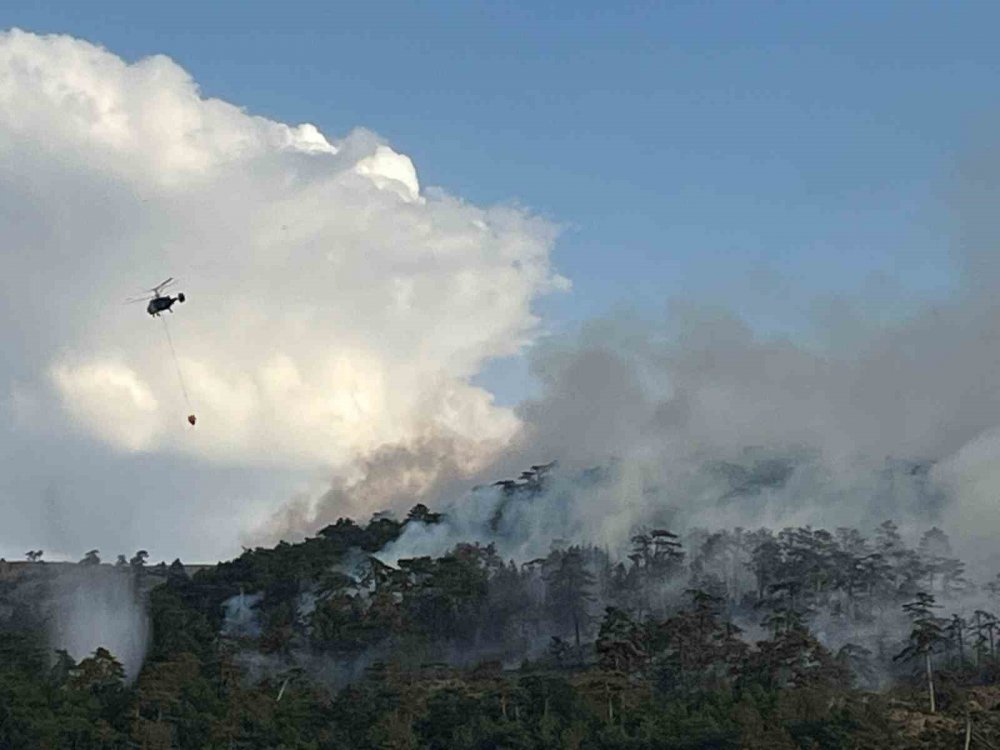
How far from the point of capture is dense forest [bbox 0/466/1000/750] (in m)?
118

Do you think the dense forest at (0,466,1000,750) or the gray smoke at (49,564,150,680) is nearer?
the dense forest at (0,466,1000,750)

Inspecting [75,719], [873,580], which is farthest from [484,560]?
[75,719]

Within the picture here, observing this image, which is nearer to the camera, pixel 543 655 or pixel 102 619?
pixel 543 655

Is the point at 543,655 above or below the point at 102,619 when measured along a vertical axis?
below

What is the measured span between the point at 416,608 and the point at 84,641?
37093 millimetres

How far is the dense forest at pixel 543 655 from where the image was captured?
11750 centimetres

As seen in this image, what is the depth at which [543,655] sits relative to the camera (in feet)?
534

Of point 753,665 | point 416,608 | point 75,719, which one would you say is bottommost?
point 75,719

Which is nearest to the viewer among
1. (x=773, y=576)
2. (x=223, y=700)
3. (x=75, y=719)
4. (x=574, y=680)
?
(x=75, y=719)

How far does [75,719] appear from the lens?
119188mm

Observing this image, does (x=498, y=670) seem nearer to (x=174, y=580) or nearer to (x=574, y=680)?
(x=574, y=680)

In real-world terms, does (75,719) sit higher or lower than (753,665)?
lower

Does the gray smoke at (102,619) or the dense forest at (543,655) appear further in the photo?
the gray smoke at (102,619)

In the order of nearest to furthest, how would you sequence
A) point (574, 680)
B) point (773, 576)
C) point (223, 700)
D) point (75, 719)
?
point (75, 719), point (223, 700), point (574, 680), point (773, 576)
